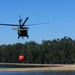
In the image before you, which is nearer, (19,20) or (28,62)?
(19,20)

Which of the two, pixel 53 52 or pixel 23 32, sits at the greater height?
pixel 53 52

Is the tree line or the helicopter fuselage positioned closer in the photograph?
the helicopter fuselage

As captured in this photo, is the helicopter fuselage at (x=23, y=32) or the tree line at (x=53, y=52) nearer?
the helicopter fuselage at (x=23, y=32)

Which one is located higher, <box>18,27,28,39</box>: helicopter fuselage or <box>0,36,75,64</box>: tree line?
<box>0,36,75,64</box>: tree line

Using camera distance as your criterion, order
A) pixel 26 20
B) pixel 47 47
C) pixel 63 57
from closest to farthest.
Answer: pixel 26 20
pixel 63 57
pixel 47 47

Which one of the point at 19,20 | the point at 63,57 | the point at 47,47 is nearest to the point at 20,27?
the point at 19,20

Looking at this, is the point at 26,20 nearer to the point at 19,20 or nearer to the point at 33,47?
the point at 19,20

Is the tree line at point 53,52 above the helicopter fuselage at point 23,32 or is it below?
above

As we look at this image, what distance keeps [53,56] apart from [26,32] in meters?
157

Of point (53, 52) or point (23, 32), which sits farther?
point (53, 52)

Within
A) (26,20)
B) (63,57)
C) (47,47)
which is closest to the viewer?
(26,20)

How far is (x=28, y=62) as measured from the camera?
637ft

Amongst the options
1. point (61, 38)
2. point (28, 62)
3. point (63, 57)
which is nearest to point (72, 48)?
point (63, 57)

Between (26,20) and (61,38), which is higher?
(61,38)
